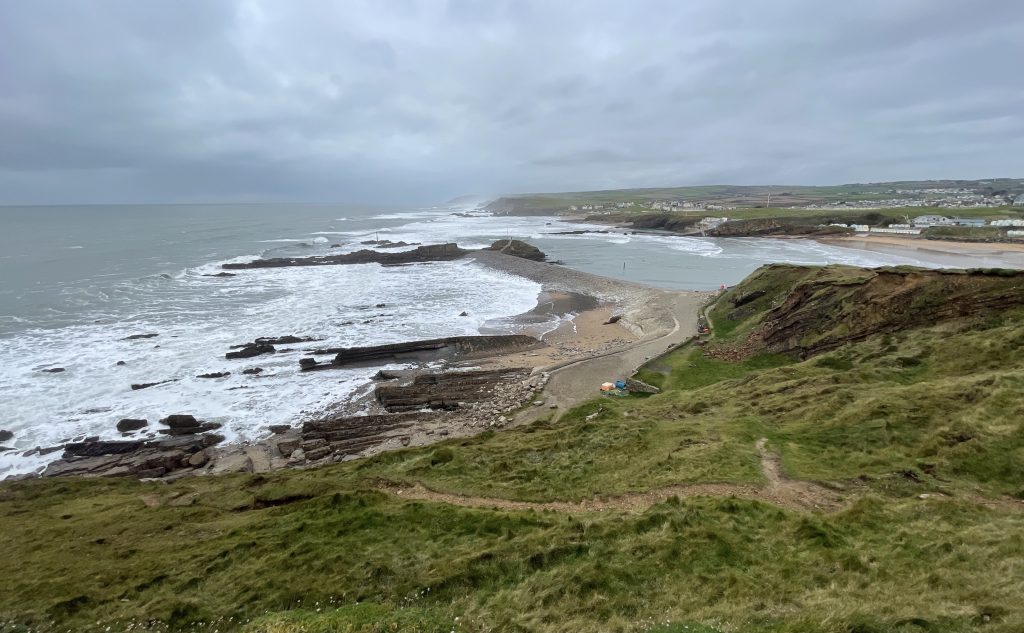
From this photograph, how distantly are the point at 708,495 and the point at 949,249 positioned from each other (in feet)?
266

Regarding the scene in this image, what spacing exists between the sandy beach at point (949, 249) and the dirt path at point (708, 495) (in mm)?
58343

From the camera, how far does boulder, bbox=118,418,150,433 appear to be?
20109 mm

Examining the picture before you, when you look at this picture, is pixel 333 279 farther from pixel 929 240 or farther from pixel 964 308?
pixel 929 240

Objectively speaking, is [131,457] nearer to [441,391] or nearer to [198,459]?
[198,459]

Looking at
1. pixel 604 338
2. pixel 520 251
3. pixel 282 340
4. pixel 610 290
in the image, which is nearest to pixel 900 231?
pixel 520 251

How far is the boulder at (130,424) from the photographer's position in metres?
20.1

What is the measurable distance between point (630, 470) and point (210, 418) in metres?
18.1

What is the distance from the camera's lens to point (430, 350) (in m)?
29.6

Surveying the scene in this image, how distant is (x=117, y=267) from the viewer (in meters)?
59.6

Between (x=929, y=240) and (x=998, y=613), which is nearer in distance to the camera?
(x=998, y=613)

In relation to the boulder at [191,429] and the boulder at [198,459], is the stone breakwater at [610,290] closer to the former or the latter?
the boulder at [191,429]

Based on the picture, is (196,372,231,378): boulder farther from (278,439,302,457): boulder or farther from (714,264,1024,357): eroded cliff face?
(714,264,1024,357): eroded cliff face

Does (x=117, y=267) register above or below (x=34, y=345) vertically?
above

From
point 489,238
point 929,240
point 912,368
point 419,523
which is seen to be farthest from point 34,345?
point 929,240
